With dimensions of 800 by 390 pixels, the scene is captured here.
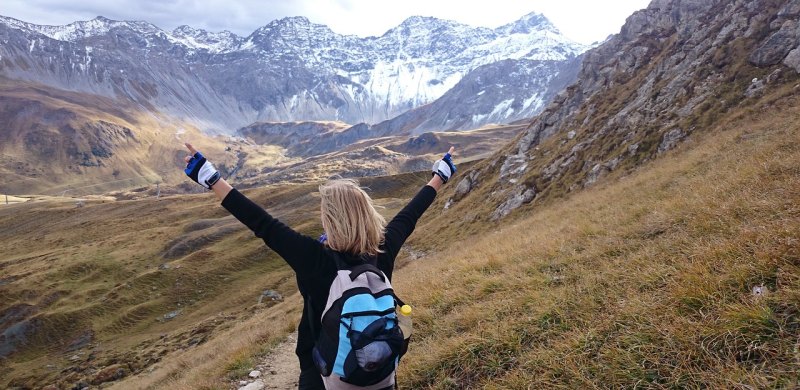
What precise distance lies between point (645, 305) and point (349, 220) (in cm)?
401

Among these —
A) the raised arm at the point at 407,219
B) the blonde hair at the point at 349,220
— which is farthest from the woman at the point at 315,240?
the raised arm at the point at 407,219

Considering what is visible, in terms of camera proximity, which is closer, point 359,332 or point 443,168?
point 359,332

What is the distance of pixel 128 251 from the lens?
67.2 meters

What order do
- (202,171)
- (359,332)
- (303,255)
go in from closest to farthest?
(359,332) → (303,255) → (202,171)

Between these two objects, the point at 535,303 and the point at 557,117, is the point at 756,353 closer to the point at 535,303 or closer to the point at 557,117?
the point at 535,303

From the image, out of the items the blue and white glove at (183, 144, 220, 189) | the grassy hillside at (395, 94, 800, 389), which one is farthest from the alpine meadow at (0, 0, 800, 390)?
the blue and white glove at (183, 144, 220, 189)

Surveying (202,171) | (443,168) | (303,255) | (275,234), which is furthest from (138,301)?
(303,255)

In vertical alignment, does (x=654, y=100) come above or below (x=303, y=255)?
below

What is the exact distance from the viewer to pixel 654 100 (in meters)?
40.8

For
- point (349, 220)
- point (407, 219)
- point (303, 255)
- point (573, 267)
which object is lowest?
point (573, 267)

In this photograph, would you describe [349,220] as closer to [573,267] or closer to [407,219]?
[407,219]

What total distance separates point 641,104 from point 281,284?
40.5m

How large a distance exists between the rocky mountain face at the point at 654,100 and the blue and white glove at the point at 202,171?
108ft

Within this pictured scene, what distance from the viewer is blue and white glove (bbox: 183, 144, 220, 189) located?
4668 mm
